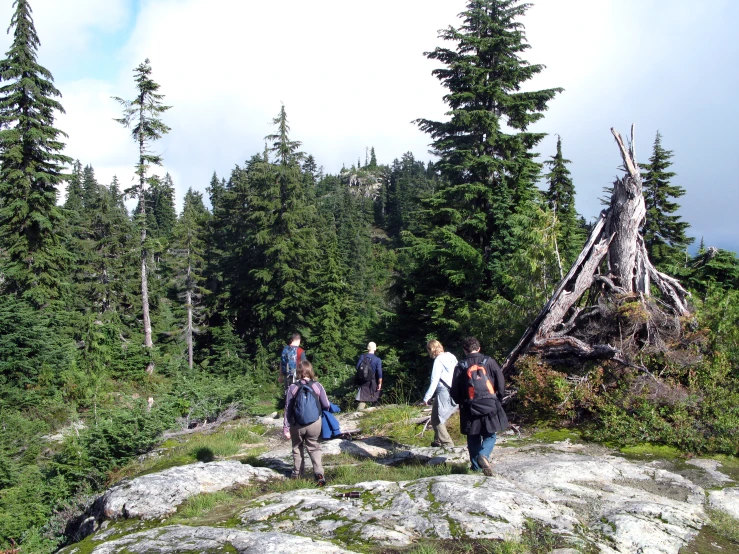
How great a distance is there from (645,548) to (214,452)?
666 cm

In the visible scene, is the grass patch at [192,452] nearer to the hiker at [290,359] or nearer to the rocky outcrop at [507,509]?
the hiker at [290,359]

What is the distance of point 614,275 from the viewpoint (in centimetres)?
972

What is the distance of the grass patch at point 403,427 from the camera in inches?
354

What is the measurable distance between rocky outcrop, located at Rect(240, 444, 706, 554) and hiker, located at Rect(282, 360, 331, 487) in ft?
2.38

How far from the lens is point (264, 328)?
35.0 m

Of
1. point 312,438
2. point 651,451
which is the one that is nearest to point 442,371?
point 312,438

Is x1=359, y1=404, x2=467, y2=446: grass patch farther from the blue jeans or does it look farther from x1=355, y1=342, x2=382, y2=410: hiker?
the blue jeans

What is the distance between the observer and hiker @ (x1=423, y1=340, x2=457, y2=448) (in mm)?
7750

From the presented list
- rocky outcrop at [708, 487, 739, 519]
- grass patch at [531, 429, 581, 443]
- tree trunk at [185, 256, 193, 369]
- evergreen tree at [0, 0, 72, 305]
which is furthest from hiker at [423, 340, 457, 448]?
tree trunk at [185, 256, 193, 369]

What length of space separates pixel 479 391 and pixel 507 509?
159cm

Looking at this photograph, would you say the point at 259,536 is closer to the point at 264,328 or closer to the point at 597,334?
the point at 597,334

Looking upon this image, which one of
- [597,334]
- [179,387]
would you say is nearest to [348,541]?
[597,334]

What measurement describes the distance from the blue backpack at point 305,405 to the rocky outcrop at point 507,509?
916 millimetres

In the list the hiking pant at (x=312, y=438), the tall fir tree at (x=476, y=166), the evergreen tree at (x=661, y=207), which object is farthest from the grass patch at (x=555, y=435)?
the evergreen tree at (x=661, y=207)
